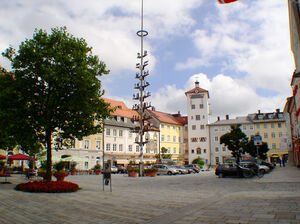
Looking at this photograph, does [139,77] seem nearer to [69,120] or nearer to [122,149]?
[69,120]

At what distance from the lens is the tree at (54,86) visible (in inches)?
634

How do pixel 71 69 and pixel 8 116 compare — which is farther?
pixel 71 69

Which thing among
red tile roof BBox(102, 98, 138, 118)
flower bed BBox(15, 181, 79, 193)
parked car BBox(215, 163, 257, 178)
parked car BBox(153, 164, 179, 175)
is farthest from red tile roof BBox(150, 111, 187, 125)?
flower bed BBox(15, 181, 79, 193)

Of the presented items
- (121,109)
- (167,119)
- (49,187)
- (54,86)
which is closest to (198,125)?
(167,119)

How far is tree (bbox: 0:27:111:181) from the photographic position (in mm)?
16094

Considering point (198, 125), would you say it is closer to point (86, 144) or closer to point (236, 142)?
point (236, 142)

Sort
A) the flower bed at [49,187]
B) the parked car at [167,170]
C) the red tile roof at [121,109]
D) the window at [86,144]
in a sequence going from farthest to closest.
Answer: the red tile roof at [121,109], the window at [86,144], the parked car at [167,170], the flower bed at [49,187]

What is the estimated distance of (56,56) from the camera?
16109 millimetres

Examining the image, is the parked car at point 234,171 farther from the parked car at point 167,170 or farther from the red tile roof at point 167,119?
the red tile roof at point 167,119

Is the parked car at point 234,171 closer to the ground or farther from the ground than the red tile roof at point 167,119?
closer to the ground

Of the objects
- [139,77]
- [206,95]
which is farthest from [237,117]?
[139,77]

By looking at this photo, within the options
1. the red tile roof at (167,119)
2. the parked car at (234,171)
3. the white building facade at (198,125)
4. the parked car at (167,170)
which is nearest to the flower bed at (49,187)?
the parked car at (234,171)

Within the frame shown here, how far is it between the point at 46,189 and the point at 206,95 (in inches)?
2775

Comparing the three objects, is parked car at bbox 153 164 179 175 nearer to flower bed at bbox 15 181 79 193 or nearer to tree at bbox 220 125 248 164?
tree at bbox 220 125 248 164
